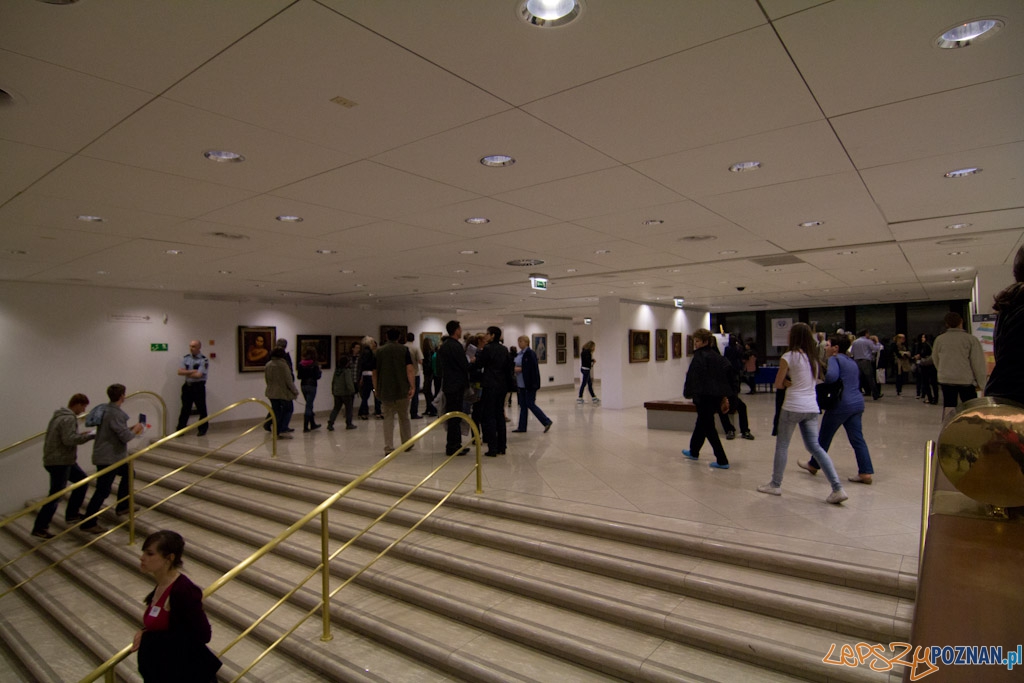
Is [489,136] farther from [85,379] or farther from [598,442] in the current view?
[85,379]

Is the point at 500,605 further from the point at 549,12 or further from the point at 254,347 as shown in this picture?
the point at 254,347

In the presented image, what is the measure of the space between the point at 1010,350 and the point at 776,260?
29.1 ft

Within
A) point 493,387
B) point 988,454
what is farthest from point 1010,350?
point 493,387

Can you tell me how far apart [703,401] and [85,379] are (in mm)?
11478

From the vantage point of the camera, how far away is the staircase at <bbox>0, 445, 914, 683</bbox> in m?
3.43

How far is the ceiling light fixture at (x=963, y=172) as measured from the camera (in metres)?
4.44

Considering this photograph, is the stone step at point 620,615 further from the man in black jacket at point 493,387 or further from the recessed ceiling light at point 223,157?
the recessed ceiling light at point 223,157

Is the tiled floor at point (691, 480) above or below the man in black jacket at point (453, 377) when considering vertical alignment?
below

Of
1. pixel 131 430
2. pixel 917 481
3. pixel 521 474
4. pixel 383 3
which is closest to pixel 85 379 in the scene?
pixel 131 430

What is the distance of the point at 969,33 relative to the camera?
245 centimetres

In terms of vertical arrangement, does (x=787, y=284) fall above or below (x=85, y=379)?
above

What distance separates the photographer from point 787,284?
13078 millimetres

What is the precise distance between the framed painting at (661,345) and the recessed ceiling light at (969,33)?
14.4m

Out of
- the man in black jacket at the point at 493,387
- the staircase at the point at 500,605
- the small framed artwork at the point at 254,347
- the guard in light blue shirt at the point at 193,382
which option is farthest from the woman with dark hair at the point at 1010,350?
the small framed artwork at the point at 254,347
